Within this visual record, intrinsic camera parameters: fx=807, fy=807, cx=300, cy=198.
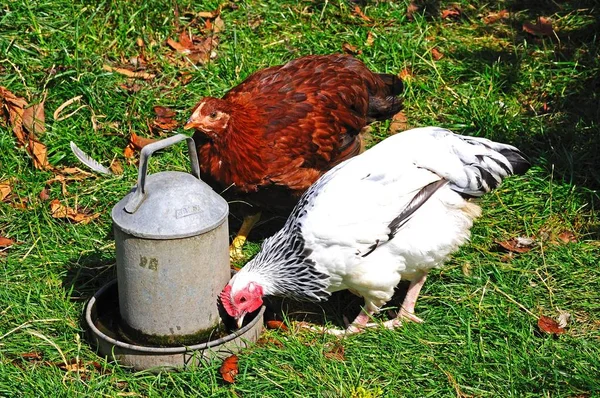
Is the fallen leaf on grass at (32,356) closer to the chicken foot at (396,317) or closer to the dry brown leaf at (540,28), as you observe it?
the chicken foot at (396,317)

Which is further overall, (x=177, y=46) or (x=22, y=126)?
(x=177, y=46)

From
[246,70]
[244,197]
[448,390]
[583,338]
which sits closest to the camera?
[448,390]

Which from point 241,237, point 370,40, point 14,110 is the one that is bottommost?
point 241,237

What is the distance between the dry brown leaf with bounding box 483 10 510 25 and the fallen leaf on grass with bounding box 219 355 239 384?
4.37m

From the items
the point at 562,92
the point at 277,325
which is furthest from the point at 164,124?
the point at 562,92

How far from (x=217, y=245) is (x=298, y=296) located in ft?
1.90

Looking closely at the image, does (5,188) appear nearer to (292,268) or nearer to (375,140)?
(292,268)

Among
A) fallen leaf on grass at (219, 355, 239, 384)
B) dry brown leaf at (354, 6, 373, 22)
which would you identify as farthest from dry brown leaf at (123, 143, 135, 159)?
dry brown leaf at (354, 6, 373, 22)

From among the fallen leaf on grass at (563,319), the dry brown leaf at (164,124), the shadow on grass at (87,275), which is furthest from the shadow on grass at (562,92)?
the shadow on grass at (87,275)

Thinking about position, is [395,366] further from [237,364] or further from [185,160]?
[185,160]

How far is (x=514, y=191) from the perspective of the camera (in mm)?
5348

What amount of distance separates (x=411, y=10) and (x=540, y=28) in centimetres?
110

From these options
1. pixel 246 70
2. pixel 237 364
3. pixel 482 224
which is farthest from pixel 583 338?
pixel 246 70

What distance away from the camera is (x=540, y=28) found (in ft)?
22.4
